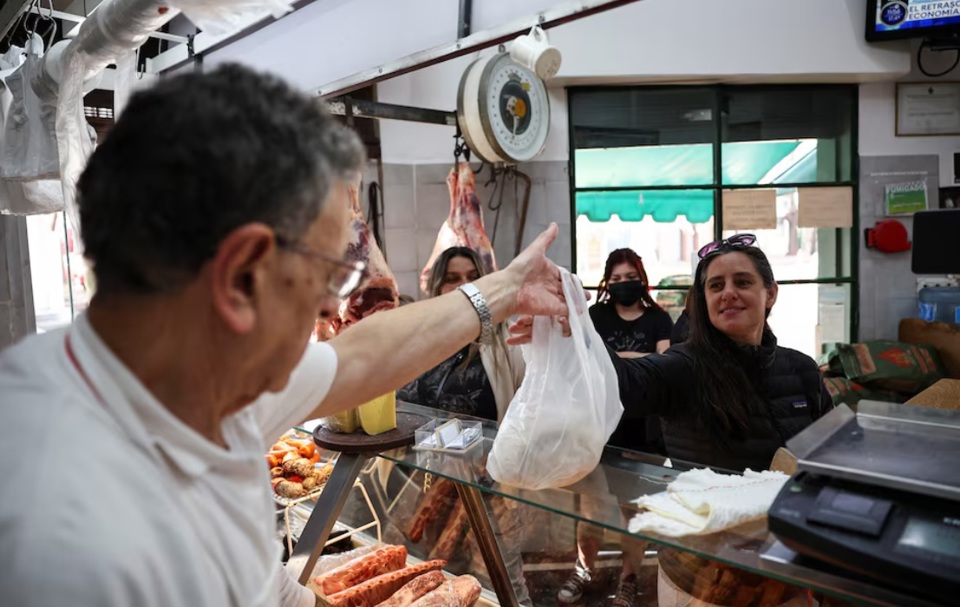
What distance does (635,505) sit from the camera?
1.31 m

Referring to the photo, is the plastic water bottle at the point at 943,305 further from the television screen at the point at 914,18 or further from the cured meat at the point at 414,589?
the cured meat at the point at 414,589

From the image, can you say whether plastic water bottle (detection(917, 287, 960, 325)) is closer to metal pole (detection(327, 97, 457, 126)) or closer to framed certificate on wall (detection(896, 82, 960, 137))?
framed certificate on wall (detection(896, 82, 960, 137))

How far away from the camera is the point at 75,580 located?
0.63 m

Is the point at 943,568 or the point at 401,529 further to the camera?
the point at 401,529

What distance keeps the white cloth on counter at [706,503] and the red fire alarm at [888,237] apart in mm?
3878

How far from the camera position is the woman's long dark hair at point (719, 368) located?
2.19 metres

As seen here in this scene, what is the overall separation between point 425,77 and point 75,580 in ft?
14.2

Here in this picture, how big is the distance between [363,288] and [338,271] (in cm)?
255

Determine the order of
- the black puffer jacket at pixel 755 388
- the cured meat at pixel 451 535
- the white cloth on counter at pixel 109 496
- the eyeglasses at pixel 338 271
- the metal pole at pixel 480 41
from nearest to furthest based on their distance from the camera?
the white cloth on counter at pixel 109 496 < the eyeglasses at pixel 338 271 < the cured meat at pixel 451 535 < the black puffer jacket at pixel 755 388 < the metal pole at pixel 480 41

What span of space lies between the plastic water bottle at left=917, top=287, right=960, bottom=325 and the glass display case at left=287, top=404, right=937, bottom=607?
378 cm

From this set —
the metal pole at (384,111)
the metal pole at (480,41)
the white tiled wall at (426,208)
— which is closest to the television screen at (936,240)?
the metal pole at (480,41)

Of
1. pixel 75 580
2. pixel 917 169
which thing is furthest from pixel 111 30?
pixel 917 169

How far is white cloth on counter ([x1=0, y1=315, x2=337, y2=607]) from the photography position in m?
0.63

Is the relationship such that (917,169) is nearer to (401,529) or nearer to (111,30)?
(401,529)
